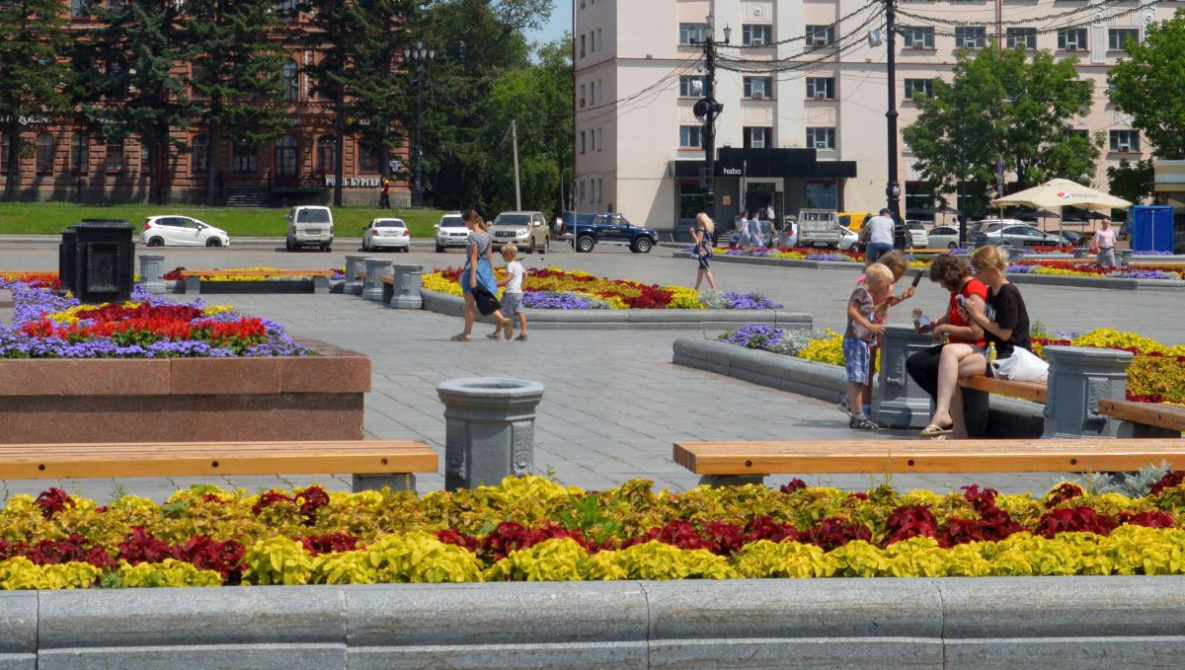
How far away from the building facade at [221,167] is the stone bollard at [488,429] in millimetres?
71657

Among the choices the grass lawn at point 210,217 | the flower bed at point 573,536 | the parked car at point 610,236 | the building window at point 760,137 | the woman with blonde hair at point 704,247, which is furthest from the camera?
the building window at point 760,137

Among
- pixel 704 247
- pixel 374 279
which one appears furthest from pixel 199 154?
pixel 704 247

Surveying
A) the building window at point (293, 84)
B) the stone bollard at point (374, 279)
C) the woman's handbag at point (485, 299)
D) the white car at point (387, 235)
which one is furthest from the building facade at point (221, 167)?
the woman's handbag at point (485, 299)

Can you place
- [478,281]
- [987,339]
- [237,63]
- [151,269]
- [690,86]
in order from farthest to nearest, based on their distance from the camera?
[690,86]
[237,63]
[151,269]
[478,281]
[987,339]

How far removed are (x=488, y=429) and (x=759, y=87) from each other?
7276 cm

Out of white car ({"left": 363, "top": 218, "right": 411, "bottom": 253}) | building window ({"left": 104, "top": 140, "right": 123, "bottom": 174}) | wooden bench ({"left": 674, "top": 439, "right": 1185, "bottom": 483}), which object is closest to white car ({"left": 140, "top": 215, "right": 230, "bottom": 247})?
white car ({"left": 363, "top": 218, "right": 411, "bottom": 253})

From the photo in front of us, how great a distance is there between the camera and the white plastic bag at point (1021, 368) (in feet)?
35.8

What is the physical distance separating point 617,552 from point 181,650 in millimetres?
1480

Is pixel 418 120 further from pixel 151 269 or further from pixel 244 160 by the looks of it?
pixel 151 269

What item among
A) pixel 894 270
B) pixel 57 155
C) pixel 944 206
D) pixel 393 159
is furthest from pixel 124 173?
pixel 894 270

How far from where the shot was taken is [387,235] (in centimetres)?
5697

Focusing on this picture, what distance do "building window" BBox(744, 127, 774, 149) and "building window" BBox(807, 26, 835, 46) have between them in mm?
4441

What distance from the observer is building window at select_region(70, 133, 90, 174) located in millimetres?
80062

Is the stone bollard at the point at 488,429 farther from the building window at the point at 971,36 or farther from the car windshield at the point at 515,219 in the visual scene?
the building window at the point at 971,36
